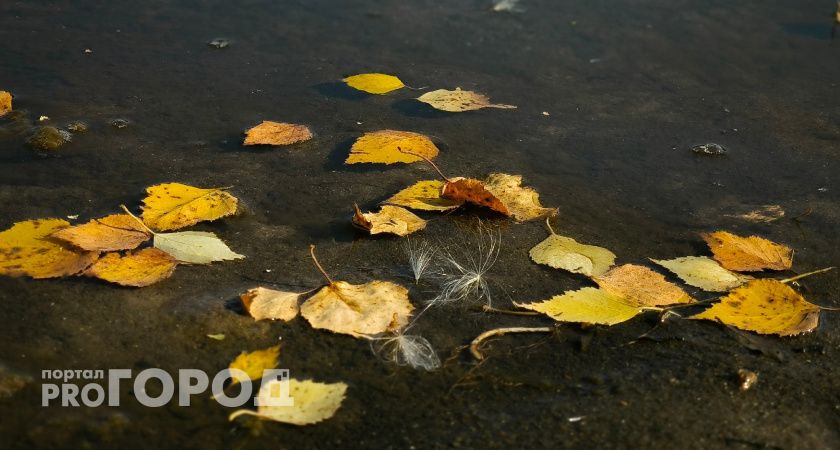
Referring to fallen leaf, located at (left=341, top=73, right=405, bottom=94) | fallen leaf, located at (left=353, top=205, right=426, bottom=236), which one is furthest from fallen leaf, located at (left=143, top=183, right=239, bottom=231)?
fallen leaf, located at (left=341, top=73, right=405, bottom=94)

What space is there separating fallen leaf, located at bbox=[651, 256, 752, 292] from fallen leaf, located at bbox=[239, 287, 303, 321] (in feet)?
3.00

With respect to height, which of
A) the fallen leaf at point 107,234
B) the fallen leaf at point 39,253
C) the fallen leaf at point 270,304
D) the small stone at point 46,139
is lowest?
the small stone at point 46,139

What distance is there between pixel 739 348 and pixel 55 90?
2.45 metres

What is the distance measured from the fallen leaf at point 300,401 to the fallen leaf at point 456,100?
154cm

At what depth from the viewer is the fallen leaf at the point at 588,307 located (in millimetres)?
1826

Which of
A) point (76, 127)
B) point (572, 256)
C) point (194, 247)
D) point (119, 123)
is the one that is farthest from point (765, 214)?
point (76, 127)

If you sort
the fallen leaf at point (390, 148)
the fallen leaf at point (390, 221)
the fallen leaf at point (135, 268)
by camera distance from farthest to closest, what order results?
the fallen leaf at point (390, 148) → the fallen leaf at point (390, 221) → the fallen leaf at point (135, 268)

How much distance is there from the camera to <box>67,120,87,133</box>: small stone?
106 inches

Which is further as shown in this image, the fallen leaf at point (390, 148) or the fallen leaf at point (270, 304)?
the fallen leaf at point (390, 148)

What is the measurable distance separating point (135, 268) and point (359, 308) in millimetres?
545

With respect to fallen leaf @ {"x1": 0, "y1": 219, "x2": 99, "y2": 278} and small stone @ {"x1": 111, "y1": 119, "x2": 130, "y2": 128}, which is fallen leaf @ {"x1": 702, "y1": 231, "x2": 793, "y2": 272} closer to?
fallen leaf @ {"x1": 0, "y1": 219, "x2": 99, "y2": 278}

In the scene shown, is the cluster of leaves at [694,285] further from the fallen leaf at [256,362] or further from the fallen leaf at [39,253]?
the fallen leaf at [39,253]

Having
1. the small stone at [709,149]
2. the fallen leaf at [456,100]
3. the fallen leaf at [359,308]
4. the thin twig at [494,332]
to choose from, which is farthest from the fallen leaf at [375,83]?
the thin twig at [494,332]

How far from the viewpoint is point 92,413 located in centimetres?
152
